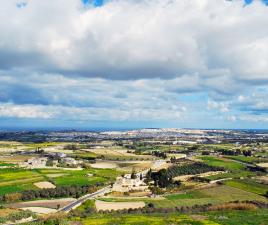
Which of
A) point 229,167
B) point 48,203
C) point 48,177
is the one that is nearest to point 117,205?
point 48,203

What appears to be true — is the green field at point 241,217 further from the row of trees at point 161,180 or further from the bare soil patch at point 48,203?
the row of trees at point 161,180

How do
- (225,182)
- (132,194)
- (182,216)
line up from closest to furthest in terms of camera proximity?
1. (182,216)
2. (132,194)
3. (225,182)

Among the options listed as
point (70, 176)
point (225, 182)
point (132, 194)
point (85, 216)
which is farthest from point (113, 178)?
point (85, 216)

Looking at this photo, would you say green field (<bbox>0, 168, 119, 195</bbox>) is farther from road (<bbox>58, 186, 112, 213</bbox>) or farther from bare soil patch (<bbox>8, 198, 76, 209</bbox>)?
bare soil patch (<bbox>8, 198, 76, 209</bbox>)

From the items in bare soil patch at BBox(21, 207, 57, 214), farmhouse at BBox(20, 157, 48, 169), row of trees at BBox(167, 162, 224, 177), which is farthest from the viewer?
farmhouse at BBox(20, 157, 48, 169)

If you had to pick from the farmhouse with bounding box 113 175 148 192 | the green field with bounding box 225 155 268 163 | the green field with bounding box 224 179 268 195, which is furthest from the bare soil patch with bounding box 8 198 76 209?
the green field with bounding box 225 155 268 163

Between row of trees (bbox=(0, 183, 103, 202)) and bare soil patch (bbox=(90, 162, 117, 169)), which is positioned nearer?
row of trees (bbox=(0, 183, 103, 202))

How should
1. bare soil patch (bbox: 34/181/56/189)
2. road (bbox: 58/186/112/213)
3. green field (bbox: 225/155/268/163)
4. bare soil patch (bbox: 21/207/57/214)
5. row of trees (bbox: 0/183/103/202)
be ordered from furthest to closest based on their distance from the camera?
green field (bbox: 225/155/268/163), bare soil patch (bbox: 34/181/56/189), row of trees (bbox: 0/183/103/202), road (bbox: 58/186/112/213), bare soil patch (bbox: 21/207/57/214)

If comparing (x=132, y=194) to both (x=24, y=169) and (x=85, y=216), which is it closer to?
(x=85, y=216)

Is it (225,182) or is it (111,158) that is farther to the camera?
(111,158)

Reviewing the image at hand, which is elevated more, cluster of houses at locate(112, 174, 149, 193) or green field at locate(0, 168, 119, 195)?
green field at locate(0, 168, 119, 195)

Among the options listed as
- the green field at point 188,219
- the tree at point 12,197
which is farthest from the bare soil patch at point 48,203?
the green field at point 188,219
